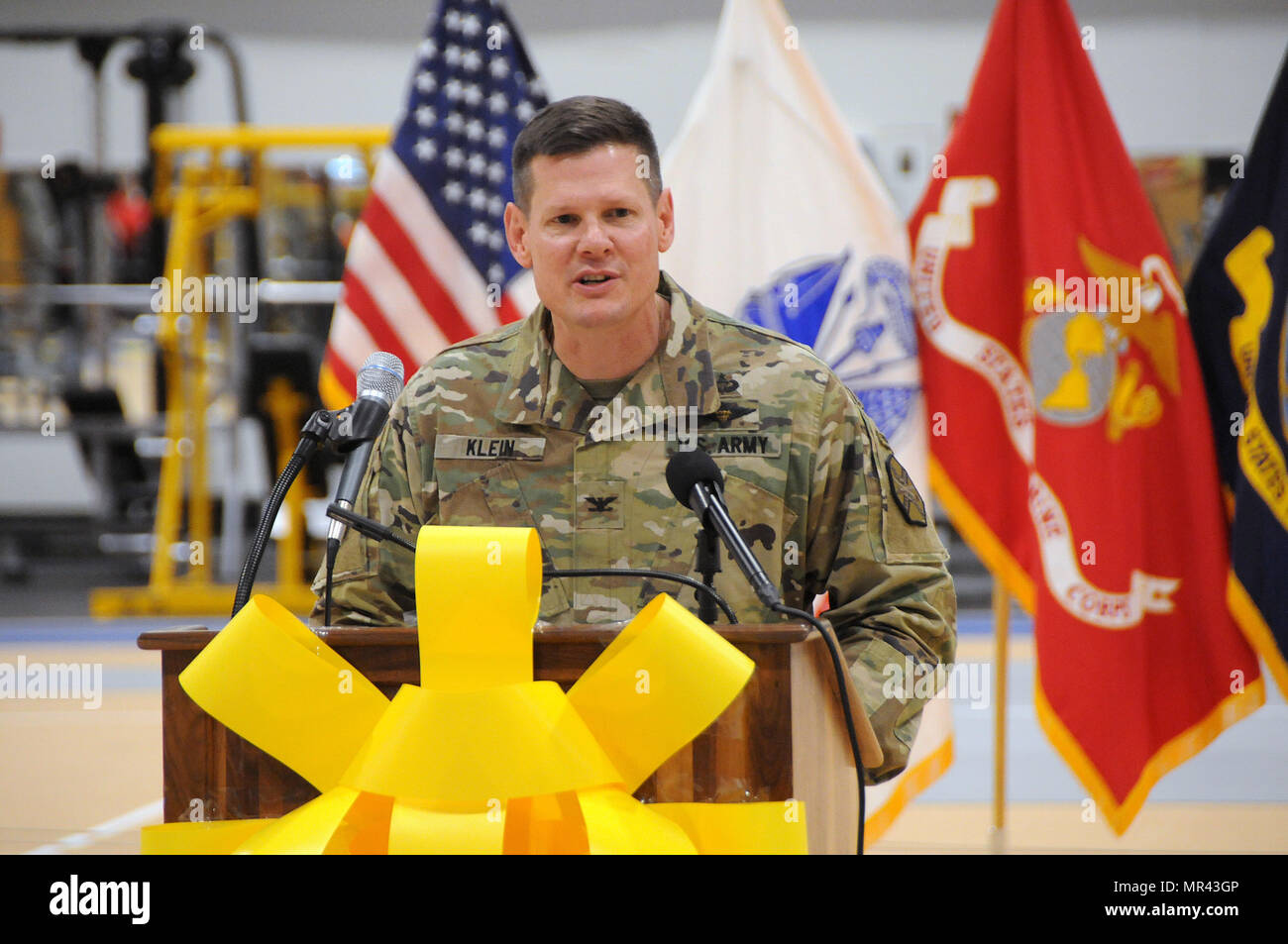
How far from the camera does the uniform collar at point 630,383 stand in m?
2.01

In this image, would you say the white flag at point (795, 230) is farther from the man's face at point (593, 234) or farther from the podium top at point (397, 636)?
the podium top at point (397, 636)

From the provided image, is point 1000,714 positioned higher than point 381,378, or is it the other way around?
point 381,378

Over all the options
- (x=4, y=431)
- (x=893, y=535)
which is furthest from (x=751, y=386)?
(x=4, y=431)

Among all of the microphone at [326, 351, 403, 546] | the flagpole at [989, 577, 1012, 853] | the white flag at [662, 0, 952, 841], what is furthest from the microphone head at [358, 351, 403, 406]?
the flagpole at [989, 577, 1012, 853]

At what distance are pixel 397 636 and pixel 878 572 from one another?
796 mm

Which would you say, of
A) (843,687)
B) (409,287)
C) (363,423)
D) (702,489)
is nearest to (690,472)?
(702,489)

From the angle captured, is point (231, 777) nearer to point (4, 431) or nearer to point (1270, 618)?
point (1270, 618)

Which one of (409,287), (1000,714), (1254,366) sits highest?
(409,287)

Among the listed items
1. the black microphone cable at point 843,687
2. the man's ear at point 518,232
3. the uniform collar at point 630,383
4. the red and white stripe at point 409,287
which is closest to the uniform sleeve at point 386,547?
the uniform collar at point 630,383

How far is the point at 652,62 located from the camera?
8.82 m

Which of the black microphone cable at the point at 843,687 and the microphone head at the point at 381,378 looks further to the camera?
the microphone head at the point at 381,378

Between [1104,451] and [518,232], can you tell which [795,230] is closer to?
[1104,451]

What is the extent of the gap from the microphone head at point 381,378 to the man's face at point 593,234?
1.16 ft

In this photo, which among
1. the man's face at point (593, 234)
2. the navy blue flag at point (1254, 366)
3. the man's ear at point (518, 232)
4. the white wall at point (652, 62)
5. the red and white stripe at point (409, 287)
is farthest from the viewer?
the white wall at point (652, 62)
